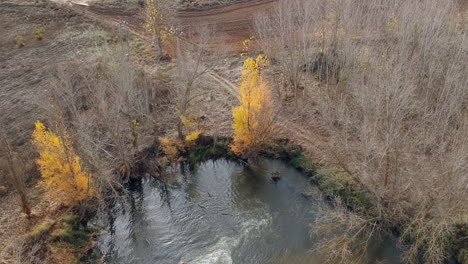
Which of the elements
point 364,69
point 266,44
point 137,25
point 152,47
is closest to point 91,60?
point 152,47

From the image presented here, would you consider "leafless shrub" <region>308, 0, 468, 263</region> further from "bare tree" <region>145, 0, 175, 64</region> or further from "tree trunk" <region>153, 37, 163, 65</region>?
"bare tree" <region>145, 0, 175, 64</region>

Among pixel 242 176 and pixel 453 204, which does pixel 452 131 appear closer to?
pixel 453 204

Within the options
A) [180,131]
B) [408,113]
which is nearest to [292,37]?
[408,113]

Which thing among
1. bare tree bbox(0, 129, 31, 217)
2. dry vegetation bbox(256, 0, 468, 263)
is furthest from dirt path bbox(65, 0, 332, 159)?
bare tree bbox(0, 129, 31, 217)

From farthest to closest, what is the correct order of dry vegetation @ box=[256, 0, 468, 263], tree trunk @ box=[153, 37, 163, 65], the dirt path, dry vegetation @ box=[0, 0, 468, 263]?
1. the dirt path
2. tree trunk @ box=[153, 37, 163, 65]
3. dry vegetation @ box=[0, 0, 468, 263]
4. dry vegetation @ box=[256, 0, 468, 263]

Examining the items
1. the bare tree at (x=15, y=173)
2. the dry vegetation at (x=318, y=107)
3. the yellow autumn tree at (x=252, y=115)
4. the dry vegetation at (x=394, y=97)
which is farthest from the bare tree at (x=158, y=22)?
the bare tree at (x=15, y=173)

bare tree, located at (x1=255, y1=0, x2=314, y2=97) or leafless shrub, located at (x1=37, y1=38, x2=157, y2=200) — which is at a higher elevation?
bare tree, located at (x1=255, y1=0, x2=314, y2=97)

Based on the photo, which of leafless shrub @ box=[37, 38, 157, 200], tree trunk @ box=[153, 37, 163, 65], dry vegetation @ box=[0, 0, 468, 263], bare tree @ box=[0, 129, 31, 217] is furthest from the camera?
tree trunk @ box=[153, 37, 163, 65]
